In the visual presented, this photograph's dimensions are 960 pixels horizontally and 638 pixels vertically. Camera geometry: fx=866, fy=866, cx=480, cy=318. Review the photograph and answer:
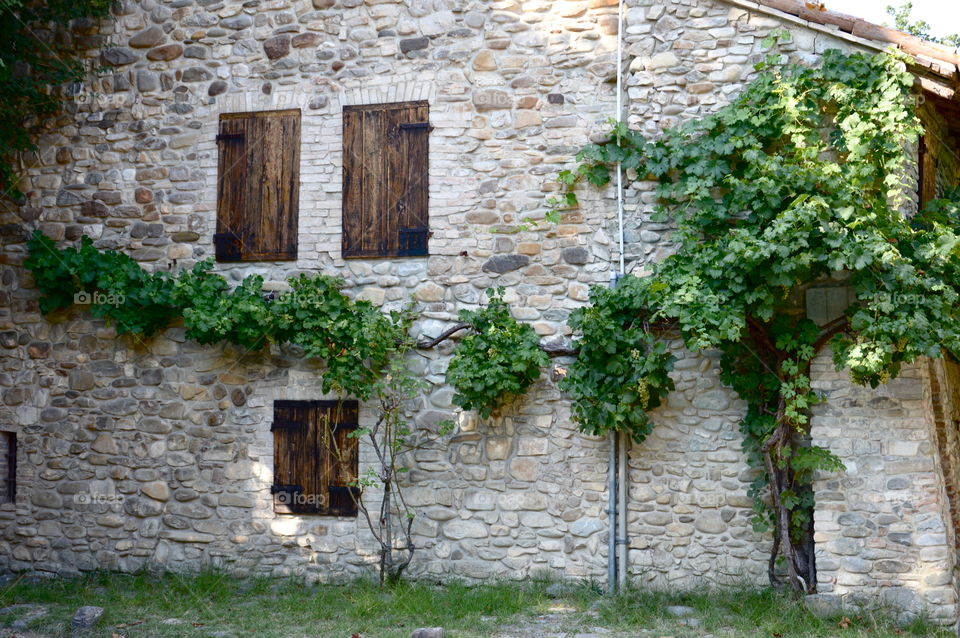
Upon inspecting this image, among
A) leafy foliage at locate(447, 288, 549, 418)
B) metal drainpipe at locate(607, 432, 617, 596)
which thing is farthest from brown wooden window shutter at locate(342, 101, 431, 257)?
metal drainpipe at locate(607, 432, 617, 596)

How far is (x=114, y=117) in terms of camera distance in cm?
773

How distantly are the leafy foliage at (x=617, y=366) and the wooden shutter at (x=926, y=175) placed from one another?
242 cm

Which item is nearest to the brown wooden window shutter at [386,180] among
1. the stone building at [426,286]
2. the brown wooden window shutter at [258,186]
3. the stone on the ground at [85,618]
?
the stone building at [426,286]

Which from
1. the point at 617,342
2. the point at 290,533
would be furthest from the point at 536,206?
the point at 290,533

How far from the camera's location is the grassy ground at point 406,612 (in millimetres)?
5672

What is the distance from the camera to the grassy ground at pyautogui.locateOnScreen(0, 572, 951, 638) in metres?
5.67

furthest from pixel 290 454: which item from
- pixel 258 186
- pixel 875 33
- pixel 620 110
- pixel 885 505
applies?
pixel 875 33

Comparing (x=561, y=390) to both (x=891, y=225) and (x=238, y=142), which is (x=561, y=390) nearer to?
(x=891, y=225)

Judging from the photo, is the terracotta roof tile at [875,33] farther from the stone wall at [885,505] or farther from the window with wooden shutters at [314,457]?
the window with wooden shutters at [314,457]

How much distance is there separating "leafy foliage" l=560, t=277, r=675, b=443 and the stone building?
335mm

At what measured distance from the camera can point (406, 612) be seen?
6.12 m

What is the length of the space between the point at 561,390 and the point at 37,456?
15.2 ft

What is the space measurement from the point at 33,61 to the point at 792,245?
653cm

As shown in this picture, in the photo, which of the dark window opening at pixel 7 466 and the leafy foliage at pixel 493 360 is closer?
the leafy foliage at pixel 493 360
